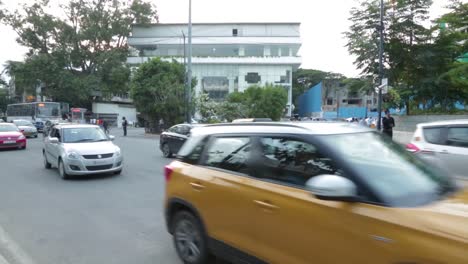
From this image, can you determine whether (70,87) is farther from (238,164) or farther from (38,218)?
(238,164)

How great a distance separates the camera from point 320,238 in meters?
2.71

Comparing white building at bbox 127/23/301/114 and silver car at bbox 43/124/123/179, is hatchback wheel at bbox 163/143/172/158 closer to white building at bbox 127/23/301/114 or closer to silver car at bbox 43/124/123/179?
silver car at bbox 43/124/123/179

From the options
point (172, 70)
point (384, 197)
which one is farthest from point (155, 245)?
point (172, 70)

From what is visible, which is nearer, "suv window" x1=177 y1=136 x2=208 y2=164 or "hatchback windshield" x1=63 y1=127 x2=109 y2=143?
"suv window" x1=177 y1=136 x2=208 y2=164

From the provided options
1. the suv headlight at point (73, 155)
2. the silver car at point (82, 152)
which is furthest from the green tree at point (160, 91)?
the suv headlight at point (73, 155)

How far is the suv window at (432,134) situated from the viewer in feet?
24.3

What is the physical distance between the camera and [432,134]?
7.55 metres

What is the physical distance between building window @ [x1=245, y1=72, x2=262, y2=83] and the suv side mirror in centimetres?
5718

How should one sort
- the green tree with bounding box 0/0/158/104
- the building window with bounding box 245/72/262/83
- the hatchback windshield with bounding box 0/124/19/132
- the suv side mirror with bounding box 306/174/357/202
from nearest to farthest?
the suv side mirror with bounding box 306/174/357/202 → the hatchback windshield with bounding box 0/124/19/132 → the green tree with bounding box 0/0/158/104 → the building window with bounding box 245/72/262/83

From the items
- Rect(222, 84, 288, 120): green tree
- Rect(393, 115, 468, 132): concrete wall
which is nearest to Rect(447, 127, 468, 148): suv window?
Rect(393, 115, 468, 132): concrete wall

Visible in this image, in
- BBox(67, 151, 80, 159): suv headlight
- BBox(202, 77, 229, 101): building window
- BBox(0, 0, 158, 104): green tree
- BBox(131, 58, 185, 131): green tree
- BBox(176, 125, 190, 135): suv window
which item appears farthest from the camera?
BBox(202, 77, 229, 101): building window

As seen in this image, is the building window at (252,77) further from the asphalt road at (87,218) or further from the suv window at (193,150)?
the suv window at (193,150)

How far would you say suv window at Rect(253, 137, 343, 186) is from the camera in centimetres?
298

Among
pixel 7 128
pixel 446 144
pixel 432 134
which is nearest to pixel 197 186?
pixel 446 144
